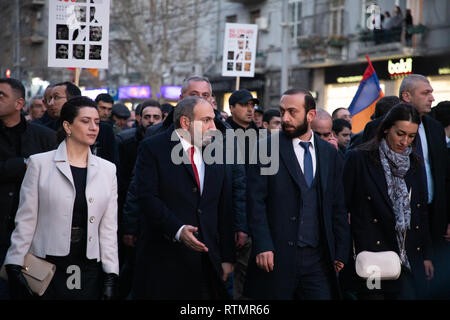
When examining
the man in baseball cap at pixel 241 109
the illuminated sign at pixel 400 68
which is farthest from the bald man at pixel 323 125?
the illuminated sign at pixel 400 68

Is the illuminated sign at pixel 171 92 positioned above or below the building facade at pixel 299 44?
below

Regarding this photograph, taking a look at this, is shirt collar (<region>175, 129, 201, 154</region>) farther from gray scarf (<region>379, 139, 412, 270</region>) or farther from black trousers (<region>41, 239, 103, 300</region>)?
gray scarf (<region>379, 139, 412, 270</region>)

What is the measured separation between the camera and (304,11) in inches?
1014

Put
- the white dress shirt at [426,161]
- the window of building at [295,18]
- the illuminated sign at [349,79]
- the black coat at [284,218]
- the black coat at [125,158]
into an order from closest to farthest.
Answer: the black coat at [284,218], the white dress shirt at [426,161], the black coat at [125,158], the illuminated sign at [349,79], the window of building at [295,18]

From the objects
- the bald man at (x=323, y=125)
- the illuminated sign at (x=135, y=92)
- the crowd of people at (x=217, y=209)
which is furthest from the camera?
the illuminated sign at (x=135, y=92)

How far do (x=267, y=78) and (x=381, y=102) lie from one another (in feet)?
70.6

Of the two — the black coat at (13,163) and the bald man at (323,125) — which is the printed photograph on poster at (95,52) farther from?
the bald man at (323,125)

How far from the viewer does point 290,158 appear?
5.00 metres

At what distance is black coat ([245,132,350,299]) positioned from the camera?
4.81 meters

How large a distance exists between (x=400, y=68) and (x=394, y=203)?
1661 centimetres

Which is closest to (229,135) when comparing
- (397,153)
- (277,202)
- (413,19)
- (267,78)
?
(277,202)

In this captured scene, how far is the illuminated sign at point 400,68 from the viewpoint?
2059 centimetres

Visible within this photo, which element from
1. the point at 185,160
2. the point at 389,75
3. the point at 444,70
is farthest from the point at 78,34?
the point at 389,75
